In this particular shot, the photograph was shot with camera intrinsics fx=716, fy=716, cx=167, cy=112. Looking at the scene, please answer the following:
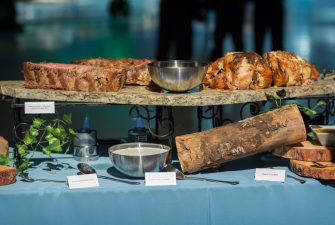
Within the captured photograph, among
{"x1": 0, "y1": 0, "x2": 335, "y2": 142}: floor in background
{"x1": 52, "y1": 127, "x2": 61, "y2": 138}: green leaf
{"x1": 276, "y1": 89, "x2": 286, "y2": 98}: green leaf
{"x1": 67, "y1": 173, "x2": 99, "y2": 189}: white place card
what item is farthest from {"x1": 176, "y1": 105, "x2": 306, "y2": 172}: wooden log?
{"x1": 0, "y1": 0, "x2": 335, "y2": 142}: floor in background

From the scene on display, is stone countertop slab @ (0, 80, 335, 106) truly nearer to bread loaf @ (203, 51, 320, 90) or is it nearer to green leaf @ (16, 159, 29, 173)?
bread loaf @ (203, 51, 320, 90)

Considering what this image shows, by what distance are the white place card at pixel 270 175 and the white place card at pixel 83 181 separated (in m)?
0.71

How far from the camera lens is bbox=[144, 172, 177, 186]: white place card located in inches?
120

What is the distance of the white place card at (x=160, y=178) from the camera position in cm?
304

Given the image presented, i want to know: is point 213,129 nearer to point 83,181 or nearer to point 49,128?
point 83,181

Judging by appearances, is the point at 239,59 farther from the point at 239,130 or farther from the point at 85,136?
the point at 85,136

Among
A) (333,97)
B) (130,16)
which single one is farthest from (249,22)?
(333,97)

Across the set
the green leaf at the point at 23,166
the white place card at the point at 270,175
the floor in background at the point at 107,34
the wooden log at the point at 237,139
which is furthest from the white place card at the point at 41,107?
the floor in background at the point at 107,34

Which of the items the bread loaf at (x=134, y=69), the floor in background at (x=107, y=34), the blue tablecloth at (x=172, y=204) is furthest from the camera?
the floor in background at (x=107, y=34)

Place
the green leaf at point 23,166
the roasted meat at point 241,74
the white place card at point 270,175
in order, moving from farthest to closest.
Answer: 1. the roasted meat at point 241,74
2. the green leaf at point 23,166
3. the white place card at point 270,175

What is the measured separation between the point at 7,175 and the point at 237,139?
101 centimetres

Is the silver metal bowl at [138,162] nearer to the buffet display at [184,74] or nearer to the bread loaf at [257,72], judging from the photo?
the buffet display at [184,74]

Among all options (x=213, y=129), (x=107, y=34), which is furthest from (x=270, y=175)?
(x=107, y=34)

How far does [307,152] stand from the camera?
3232 mm
